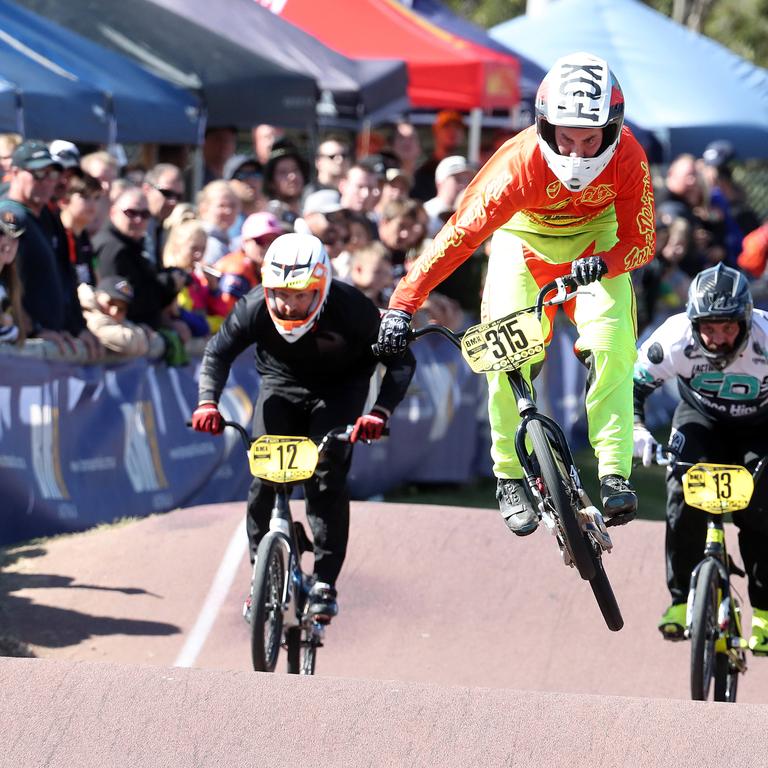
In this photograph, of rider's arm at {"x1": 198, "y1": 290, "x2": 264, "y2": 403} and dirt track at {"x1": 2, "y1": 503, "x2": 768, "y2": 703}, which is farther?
dirt track at {"x1": 2, "y1": 503, "x2": 768, "y2": 703}

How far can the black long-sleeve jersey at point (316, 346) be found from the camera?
23.1 feet

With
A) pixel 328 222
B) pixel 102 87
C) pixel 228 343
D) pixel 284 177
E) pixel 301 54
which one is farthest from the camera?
pixel 301 54

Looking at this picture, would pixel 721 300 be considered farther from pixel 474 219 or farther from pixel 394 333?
pixel 394 333

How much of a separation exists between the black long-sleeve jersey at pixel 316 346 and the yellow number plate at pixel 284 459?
380 millimetres

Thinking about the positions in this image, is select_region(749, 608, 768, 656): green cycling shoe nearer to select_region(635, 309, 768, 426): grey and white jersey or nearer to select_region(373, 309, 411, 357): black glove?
select_region(635, 309, 768, 426): grey and white jersey

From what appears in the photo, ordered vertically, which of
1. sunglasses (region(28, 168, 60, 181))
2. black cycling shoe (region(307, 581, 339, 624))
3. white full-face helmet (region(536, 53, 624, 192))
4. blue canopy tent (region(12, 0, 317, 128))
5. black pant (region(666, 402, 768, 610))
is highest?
blue canopy tent (region(12, 0, 317, 128))

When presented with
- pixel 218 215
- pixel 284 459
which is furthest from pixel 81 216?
pixel 284 459

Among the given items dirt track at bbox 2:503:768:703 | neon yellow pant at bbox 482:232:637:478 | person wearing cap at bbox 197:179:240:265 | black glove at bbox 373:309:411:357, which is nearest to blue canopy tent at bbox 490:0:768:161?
person wearing cap at bbox 197:179:240:265

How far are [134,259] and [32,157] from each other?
100 centimetres

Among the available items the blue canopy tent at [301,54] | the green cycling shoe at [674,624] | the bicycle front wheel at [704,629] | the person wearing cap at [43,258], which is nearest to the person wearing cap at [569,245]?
the bicycle front wheel at [704,629]

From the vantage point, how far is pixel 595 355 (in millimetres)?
5914

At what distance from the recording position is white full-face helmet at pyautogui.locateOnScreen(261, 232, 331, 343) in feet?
21.9

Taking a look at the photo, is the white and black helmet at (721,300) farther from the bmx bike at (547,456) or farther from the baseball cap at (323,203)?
the baseball cap at (323,203)

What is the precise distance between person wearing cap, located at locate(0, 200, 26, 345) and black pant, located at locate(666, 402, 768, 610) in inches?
144
